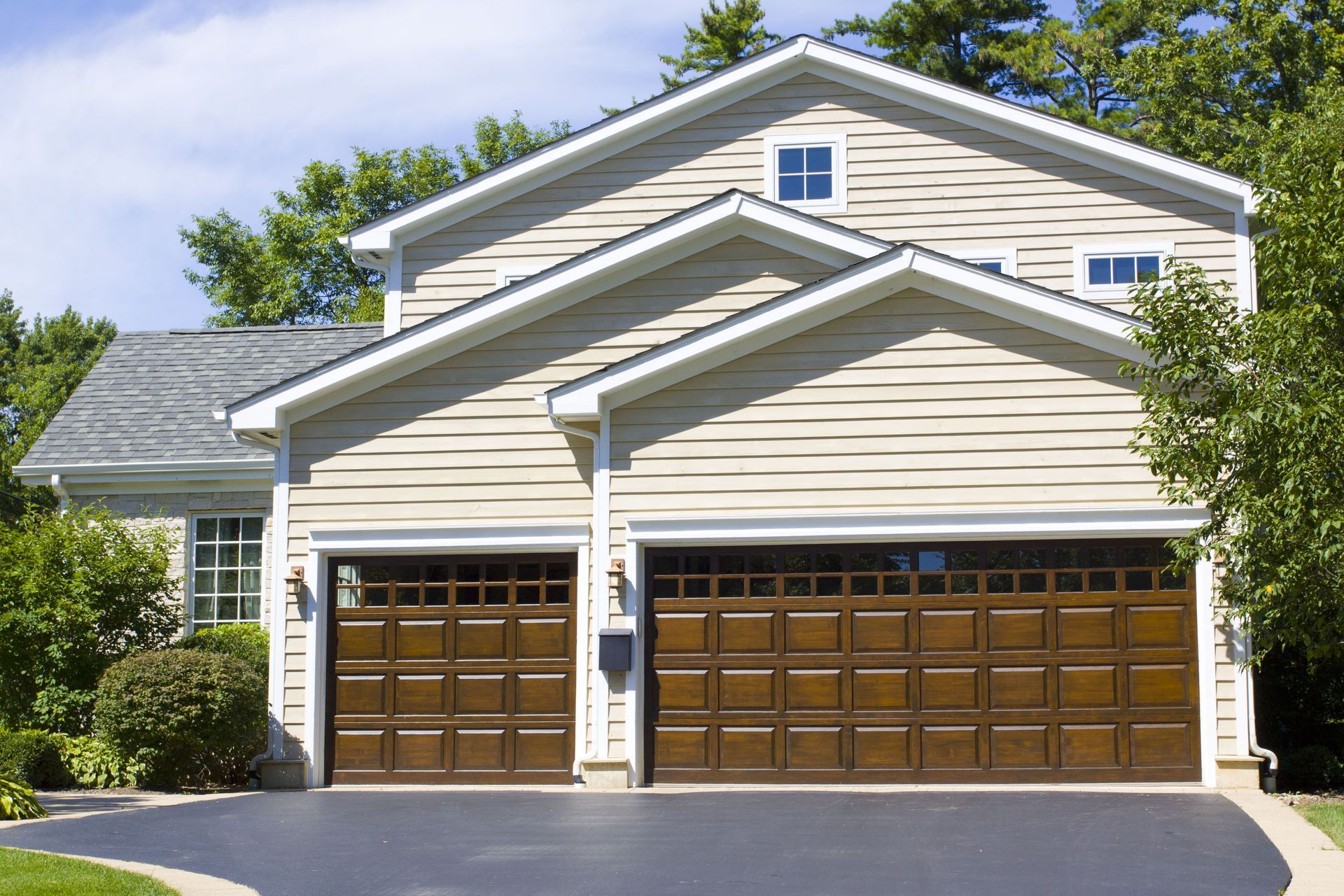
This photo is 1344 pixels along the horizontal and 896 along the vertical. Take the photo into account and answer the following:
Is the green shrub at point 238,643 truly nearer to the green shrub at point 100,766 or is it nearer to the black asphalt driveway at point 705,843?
the green shrub at point 100,766

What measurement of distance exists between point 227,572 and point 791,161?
8.95 meters

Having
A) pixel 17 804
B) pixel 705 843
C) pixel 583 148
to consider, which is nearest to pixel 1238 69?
pixel 583 148

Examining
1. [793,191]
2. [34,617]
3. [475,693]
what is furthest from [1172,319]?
[34,617]

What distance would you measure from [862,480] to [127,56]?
968 cm

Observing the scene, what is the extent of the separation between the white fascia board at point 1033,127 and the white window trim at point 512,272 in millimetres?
4115

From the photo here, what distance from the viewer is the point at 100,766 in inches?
537

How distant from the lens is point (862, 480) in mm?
12875

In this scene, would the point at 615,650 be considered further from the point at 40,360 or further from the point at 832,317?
the point at 40,360

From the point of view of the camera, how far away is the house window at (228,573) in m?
17.8

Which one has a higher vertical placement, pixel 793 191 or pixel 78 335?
pixel 78 335

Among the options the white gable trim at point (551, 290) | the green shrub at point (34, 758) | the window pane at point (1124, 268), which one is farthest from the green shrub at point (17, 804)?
the window pane at point (1124, 268)

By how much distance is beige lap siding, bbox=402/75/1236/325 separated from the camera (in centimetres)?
1584

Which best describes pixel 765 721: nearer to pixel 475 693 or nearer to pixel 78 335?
pixel 475 693

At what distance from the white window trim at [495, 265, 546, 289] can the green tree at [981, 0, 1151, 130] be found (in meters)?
20.4
